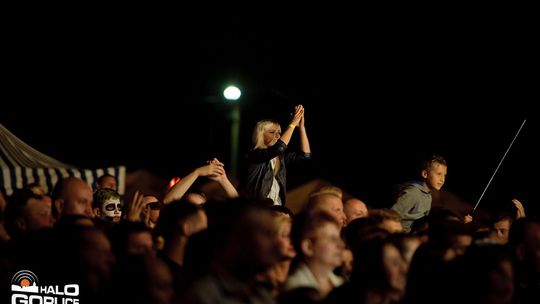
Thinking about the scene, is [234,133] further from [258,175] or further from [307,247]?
[307,247]

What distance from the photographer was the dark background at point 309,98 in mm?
16984

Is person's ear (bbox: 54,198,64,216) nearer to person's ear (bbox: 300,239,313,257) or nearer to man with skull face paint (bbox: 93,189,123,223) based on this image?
man with skull face paint (bbox: 93,189,123,223)

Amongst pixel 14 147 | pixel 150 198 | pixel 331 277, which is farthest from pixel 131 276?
pixel 14 147

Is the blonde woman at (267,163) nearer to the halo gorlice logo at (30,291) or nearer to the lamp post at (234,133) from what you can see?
the halo gorlice logo at (30,291)

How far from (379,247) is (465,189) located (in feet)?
33.5

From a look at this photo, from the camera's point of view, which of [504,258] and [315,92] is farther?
[315,92]

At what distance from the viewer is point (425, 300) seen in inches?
261

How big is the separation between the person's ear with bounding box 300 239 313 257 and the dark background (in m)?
9.19

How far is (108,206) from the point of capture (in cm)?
947

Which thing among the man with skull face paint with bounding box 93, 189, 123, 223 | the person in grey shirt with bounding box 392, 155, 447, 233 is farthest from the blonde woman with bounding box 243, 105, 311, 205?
the man with skull face paint with bounding box 93, 189, 123, 223

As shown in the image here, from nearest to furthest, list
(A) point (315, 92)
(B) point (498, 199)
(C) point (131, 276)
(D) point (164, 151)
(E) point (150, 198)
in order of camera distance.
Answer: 1. (C) point (131, 276)
2. (E) point (150, 198)
3. (B) point (498, 199)
4. (A) point (315, 92)
5. (D) point (164, 151)

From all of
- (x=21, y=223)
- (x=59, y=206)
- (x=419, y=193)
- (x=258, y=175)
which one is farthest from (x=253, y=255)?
(x=419, y=193)

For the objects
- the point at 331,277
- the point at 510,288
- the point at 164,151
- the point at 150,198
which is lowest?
the point at 164,151

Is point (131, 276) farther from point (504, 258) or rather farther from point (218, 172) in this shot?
point (218, 172)
